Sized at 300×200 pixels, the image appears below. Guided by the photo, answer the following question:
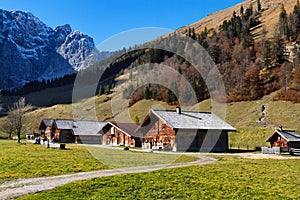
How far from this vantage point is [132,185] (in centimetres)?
1941

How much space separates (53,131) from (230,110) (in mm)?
57167

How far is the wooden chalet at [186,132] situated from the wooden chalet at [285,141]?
24.6ft

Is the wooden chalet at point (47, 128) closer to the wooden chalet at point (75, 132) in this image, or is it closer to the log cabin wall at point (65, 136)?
the wooden chalet at point (75, 132)

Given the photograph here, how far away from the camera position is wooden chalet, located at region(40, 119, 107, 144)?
82.5 metres

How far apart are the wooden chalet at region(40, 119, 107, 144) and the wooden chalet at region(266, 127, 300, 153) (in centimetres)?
4575

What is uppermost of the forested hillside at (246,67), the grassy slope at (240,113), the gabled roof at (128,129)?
the forested hillside at (246,67)

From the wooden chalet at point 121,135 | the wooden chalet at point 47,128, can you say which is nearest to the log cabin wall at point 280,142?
the wooden chalet at point 121,135

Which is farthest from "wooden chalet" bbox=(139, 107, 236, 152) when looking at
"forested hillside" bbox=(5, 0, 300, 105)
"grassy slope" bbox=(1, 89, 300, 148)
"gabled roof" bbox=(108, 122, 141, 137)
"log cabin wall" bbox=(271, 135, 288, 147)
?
"forested hillside" bbox=(5, 0, 300, 105)

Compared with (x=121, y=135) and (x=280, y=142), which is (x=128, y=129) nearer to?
(x=121, y=135)

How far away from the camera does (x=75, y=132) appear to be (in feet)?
269

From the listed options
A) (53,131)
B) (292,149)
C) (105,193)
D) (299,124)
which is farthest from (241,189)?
(53,131)

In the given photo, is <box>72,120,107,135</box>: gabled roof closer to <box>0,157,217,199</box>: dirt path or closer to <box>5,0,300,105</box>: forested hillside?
<box>5,0,300,105</box>: forested hillside

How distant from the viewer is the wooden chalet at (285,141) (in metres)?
49.4

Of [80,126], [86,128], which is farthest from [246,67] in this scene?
[80,126]
